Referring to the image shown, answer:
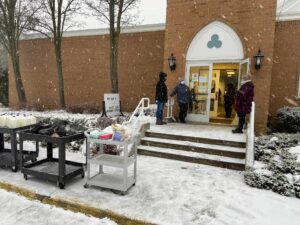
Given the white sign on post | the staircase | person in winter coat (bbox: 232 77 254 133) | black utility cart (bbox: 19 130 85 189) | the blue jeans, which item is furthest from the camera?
the white sign on post

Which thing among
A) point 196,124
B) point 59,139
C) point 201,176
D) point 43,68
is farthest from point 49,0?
point 201,176

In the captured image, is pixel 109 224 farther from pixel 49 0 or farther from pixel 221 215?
pixel 49 0

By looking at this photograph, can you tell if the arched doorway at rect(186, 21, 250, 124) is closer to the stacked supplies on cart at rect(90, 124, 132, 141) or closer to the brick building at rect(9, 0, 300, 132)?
the brick building at rect(9, 0, 300, 132)

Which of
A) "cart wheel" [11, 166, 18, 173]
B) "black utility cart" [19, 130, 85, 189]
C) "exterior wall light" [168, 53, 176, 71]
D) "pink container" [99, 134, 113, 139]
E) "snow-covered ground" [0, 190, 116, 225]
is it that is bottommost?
"snow-covered ground" [0, 190, 116, 225]

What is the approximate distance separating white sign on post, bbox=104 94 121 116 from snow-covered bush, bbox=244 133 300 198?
5.76m

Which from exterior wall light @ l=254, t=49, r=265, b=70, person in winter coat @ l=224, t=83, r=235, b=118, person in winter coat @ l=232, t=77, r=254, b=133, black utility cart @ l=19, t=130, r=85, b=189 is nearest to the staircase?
person in winter coat @ l=232, t=77, r=254, b=133

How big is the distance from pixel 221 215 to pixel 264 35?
6.88 metres

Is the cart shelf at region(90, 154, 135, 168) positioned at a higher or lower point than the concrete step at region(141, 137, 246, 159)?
higher

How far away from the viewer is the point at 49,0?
12.6 metres

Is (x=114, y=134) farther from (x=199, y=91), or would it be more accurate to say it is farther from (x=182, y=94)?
(x=199, y=91)

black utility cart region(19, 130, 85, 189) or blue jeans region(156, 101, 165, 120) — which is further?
blue jeans region(156, 101, 165, 120)

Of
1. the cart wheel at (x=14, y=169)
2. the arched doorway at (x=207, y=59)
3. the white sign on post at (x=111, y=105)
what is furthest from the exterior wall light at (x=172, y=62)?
the cart wheel at (x=14, y=169)

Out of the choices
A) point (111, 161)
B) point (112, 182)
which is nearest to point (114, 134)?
point (111, 161)

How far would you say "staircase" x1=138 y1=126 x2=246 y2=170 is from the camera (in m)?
6.08
